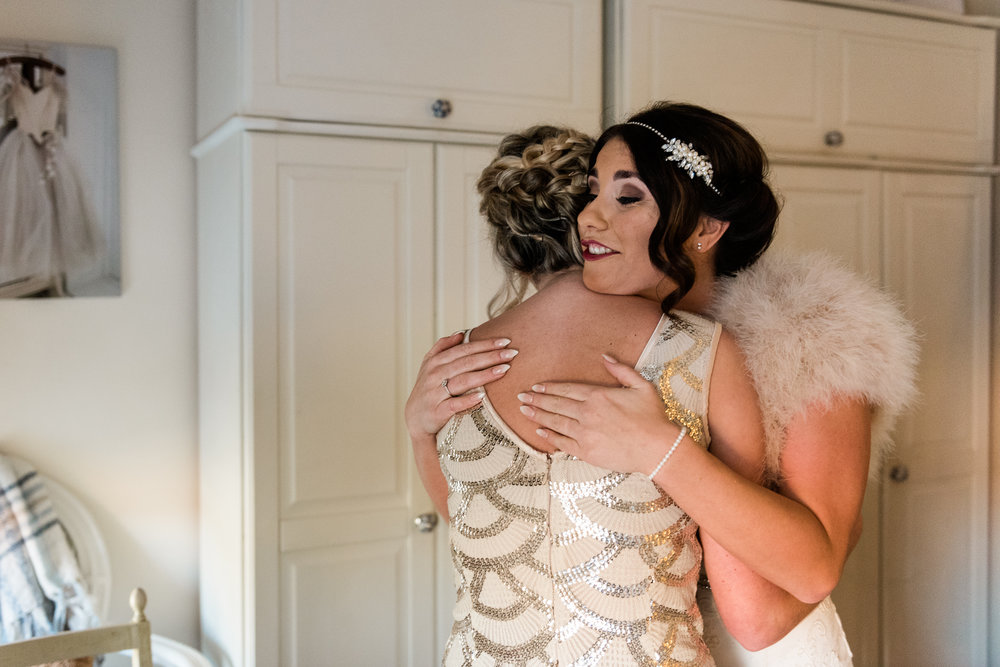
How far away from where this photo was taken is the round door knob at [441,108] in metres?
1.92

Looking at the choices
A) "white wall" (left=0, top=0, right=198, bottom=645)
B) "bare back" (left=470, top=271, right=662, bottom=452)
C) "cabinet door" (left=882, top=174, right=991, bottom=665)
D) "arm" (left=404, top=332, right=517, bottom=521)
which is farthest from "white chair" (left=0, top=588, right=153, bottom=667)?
"cabinet door" (left=882, top=174, right=991, bottom=665)

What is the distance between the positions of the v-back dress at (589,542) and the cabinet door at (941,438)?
159cm

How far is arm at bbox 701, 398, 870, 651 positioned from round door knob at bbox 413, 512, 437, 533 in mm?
923

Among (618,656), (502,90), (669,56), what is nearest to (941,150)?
(669,56)

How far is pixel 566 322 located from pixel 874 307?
458 millimetres

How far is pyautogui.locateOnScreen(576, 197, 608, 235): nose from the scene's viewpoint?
45.8 inches

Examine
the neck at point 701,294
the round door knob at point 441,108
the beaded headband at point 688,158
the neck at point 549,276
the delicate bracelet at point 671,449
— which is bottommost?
the delicate bracelet at point 671,449

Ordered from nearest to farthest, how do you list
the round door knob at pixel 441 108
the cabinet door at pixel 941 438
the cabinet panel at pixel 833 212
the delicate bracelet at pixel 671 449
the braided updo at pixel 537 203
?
the delicate bracelet at pixel 671 449, the braided updo at pixel 537 203, the round door knob at pixel 441 108, the cabinet panel at pixel 833 212, the cabinet door at pixel 941 438

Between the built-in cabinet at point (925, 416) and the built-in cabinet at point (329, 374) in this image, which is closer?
the built-in cabinet at point (329, 374)

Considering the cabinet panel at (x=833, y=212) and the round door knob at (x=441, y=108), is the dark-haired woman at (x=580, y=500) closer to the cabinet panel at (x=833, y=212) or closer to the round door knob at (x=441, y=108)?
the round door knob at (x=441, y=108)

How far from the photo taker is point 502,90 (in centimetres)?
199

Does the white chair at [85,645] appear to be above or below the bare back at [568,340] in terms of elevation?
below

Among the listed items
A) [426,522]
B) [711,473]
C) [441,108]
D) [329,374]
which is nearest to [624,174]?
[711,473]

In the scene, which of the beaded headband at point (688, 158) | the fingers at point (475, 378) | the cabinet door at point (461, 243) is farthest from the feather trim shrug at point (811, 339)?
the cabinet door at point (461, 243)
